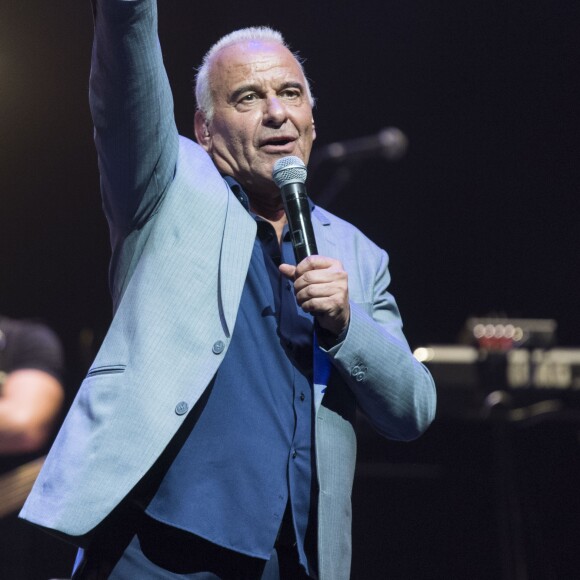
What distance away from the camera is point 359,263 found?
1787mm

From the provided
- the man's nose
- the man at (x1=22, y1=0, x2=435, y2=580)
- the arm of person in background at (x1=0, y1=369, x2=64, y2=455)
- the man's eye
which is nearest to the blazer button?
the man at (x1=22, y1=0, x2=435, y2=580)

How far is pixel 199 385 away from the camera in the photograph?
4.63 feet

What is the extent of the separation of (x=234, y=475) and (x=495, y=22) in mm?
3790

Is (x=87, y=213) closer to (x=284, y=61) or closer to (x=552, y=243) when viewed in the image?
(x=552, y=243)

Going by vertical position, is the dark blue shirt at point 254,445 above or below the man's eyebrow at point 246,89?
below

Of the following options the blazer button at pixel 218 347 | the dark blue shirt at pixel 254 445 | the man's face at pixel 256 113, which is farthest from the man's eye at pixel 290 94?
the blazer button at pixel 218 347

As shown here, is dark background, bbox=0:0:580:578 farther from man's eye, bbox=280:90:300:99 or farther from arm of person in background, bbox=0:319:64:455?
man's eye, bbox=280:90:300:99

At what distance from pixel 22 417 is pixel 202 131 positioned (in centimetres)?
172

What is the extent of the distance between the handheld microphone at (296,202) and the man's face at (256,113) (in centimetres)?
11

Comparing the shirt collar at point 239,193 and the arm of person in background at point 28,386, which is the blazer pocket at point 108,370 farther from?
the arm of person in background at point 28,386

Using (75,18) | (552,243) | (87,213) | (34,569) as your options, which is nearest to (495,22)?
(552,243)

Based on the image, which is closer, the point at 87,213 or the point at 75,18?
A: the point at 75,18

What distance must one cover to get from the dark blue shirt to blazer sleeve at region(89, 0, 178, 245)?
261 millimetres

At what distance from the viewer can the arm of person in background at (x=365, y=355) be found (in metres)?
1.40
